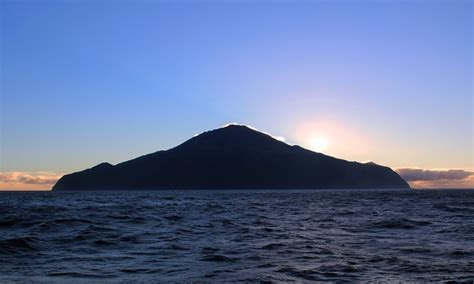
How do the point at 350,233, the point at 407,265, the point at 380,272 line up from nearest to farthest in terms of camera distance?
the point at 380,272 → the point at 407,265 → the point at 350,233

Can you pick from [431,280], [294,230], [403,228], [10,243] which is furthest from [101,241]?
[403,228]

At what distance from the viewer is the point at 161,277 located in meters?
15.8

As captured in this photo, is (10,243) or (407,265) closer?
(407,265)

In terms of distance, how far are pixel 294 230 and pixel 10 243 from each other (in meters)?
16.3

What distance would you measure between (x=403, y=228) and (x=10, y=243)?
903 inches

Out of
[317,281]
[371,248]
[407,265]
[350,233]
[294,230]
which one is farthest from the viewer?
[294,230]

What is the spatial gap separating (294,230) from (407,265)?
13.9 meters

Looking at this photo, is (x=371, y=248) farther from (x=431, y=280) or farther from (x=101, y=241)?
(x=101, y=241)

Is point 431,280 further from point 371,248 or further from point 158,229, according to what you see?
point 158,229

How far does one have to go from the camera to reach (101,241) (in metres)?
24.8

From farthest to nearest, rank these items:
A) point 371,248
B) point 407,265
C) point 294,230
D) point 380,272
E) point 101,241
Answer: point 294,230 → point 101,241 → point 371,248 → point 407,265 → point 380,272

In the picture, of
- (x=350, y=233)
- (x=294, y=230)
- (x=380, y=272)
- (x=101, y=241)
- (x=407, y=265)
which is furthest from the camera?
(x=294, y=230)

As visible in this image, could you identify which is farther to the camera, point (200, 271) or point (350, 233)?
point (350, 233)

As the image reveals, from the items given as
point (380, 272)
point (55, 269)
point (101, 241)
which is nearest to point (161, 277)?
point (55, 269)
